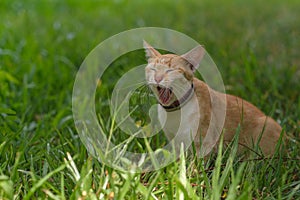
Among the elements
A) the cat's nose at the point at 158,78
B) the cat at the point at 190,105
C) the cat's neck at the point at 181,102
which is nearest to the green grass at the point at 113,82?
the cat at the point at 190,105

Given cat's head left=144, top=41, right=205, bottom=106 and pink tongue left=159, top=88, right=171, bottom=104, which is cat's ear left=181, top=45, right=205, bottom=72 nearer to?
cat's head left=144, top=41, right=205, bottom=106

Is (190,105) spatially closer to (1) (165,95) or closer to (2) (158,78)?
(1) (165,95)

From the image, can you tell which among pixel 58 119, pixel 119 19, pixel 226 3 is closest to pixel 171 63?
pixel 58 119

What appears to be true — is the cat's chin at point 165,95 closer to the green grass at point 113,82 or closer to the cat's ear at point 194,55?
the cat's ear at point 194,55

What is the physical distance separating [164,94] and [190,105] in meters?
0.21

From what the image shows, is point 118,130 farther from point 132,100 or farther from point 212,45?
Answer: point 212,45

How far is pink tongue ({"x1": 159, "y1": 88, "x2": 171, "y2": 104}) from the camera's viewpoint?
7.97ft

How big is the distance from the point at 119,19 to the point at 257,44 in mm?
2015

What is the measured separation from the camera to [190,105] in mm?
2619

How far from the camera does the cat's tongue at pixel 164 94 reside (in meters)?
2.43

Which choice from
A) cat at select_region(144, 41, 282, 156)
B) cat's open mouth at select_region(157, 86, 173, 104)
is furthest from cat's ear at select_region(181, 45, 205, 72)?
cat's open mouth at select_region(157, 86, 173, 104)

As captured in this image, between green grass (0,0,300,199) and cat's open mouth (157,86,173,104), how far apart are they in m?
0.30

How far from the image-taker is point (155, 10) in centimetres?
788

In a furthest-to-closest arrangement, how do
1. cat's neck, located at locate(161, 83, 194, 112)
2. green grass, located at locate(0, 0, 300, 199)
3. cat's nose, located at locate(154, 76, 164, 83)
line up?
cat's neck, located at locate(161, 83, 194, 112)
cat's nose, located at locate(154, 76, 164, 83)
green grass, located at locate(0, 0, 300, 199)
